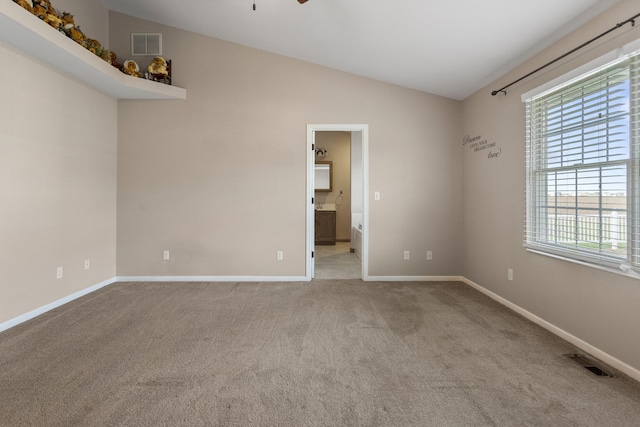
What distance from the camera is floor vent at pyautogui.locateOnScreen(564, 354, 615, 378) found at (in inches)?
78.4

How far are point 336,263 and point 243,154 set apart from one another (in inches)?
97.9

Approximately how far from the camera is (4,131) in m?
2.71

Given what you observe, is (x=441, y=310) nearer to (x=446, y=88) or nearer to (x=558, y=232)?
(x=558, y=232)

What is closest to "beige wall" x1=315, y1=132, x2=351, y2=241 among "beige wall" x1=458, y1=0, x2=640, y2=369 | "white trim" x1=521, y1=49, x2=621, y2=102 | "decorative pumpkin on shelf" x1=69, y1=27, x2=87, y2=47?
"beige wall" x1=458, y1=0, x2=640, y2=369

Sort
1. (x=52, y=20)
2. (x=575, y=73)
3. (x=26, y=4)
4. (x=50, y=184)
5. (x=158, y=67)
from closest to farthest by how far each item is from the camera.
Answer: (x=575, y=73), (x=26, y=4), (x=52, y=20), (x=50, y=184), (x=158, y=67)

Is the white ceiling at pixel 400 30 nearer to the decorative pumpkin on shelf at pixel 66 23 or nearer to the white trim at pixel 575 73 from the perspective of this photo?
the white trim at pixel 575 73

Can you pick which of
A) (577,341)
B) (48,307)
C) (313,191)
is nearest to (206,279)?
(48,307)

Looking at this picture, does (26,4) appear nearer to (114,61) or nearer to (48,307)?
(114,61)

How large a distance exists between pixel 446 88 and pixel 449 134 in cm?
61

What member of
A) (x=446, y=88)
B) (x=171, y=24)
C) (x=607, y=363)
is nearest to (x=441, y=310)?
(x=607, y=363)

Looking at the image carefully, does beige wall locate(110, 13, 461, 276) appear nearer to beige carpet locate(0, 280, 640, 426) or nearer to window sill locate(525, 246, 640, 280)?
beige carpet locate(0, 280, 640, 426)

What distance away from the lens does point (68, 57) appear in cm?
296

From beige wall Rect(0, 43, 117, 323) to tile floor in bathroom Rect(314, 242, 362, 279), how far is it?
9.64 feet

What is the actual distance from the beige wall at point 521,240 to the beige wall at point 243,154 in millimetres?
624
